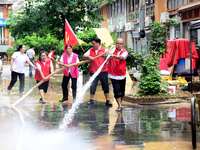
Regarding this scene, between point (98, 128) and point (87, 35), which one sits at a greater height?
point (87, 35)

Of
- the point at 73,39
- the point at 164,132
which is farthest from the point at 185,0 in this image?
Answer: the point at 164,132

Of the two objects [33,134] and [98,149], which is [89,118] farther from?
[98,149]

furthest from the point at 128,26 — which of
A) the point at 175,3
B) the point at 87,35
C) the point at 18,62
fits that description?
the point at 18,62

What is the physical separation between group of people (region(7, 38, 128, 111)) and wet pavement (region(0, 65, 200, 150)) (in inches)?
23.1

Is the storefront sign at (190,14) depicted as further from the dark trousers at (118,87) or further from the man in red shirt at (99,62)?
the dark trousers at (118,87)

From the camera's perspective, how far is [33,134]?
1109 centimetres

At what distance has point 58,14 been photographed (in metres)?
29.2

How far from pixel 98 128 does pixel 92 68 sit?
15.5ft

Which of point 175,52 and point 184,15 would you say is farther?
point 184,15

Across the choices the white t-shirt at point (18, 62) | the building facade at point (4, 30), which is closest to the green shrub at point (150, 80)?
the white t-shirt at point (18, 62)

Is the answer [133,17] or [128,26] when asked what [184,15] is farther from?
[128,26]

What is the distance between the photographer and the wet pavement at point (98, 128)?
9.94 metres

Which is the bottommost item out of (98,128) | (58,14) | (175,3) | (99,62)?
(98,128)

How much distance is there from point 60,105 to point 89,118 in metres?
3.09
